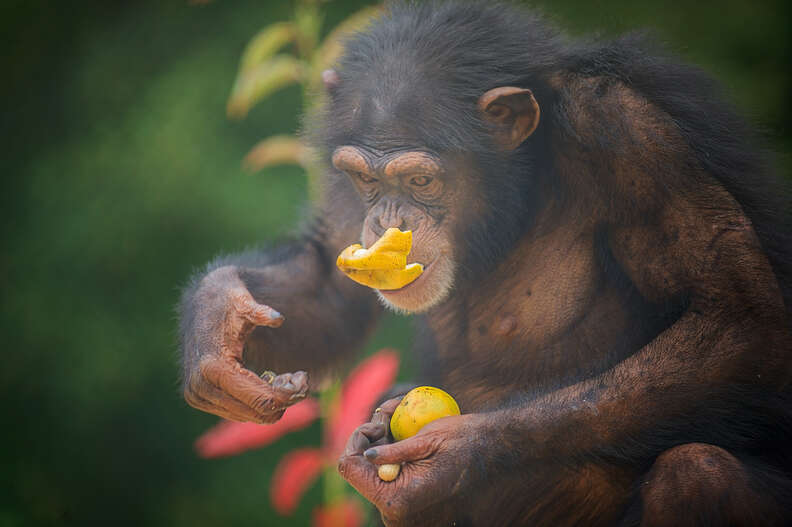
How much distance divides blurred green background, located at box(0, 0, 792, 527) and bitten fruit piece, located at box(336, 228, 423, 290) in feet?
6.92

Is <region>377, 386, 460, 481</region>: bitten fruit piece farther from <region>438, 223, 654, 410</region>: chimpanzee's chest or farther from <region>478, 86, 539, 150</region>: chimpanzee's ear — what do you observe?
<region>478, 86, 539, 150</region>: chimpanzee's ear

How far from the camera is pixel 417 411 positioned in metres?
2.14

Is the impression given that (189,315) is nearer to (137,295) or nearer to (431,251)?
(431,251)

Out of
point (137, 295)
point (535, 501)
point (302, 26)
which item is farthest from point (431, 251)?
point (137, 295)

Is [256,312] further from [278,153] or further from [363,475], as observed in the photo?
[278,153]

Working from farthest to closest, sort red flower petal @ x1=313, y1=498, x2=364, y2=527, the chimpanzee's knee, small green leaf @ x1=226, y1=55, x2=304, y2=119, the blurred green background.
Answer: the blurred green background → red flower petal @ x1=313, y1=498, x2=364, y2=527 → small green leaf @ x1=226, y1=55, x2=304, y2=119 → the chimpanzee's knee

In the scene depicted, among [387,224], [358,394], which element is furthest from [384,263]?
[358,394]

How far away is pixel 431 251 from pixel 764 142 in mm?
1008

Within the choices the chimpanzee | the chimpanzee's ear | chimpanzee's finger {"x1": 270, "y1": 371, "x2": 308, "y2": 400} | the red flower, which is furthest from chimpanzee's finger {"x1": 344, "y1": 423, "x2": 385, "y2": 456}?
the red flower

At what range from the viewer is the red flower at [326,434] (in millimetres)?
3795

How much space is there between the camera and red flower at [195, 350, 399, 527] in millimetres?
3795

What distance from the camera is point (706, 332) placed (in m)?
1.99

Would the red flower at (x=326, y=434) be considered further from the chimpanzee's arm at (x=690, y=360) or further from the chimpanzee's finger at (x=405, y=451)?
the chimpanzee's arm at (x=690, y=360)

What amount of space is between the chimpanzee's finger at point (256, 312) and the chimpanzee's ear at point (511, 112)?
86 cm
